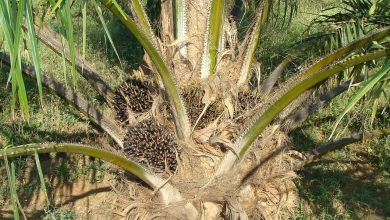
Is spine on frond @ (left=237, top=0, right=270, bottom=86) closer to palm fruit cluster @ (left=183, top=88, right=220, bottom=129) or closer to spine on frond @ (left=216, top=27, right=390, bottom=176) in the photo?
palm fruit cluster @ (left=183, top=88, right=220, bottom=129)

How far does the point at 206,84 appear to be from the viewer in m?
3.70

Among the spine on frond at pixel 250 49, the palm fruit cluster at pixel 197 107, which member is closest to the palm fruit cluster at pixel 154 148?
the palm fruit cluster at pixel 197 107

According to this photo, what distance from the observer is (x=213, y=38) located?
367 cm

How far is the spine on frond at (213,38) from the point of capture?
3.51 metres

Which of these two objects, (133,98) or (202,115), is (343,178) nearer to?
(202,115)

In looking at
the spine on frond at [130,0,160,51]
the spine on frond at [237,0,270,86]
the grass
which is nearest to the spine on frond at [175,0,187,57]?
the spine on frond at [130,0,160,51]

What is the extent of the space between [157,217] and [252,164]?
0.73 meters

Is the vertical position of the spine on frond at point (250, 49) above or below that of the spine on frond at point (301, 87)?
above

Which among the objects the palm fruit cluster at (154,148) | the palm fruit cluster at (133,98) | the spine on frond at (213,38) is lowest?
the palm fruit cluster at (154,148)

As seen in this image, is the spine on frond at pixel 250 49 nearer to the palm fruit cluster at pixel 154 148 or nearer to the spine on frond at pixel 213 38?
the spine on frond at pixel 213 38

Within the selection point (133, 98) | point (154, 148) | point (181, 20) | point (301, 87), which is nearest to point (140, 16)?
point (181, 20)

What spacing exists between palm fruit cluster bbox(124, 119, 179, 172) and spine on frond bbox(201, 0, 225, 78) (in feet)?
1.66

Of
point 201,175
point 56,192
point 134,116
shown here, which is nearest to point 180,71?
point 134,116

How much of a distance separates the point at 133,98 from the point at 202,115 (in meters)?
0.56
